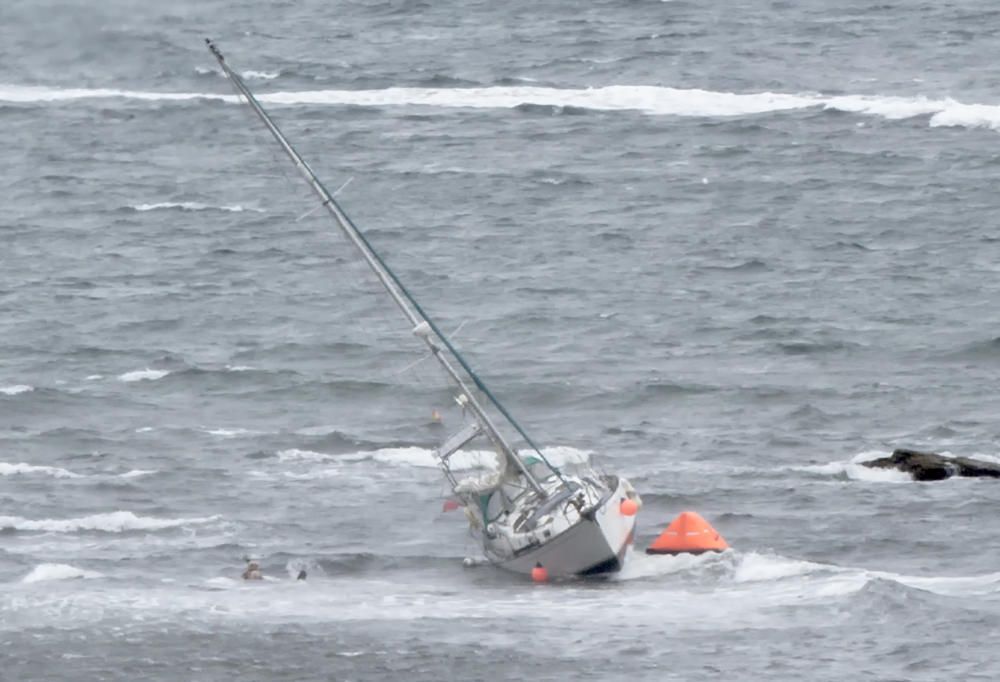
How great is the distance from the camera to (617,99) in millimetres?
120750

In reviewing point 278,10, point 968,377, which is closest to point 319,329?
point 968,377

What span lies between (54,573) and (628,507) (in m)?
13.5

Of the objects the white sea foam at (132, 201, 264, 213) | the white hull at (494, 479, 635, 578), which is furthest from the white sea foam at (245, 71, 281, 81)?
the white hull at (494, 479, 635, 578)

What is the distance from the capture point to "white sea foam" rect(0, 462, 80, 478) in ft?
216

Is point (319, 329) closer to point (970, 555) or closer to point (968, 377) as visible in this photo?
point (968, 377)

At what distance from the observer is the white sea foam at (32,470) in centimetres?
6575

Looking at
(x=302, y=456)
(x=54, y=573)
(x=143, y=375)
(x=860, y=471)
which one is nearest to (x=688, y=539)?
(x=860, y=471)

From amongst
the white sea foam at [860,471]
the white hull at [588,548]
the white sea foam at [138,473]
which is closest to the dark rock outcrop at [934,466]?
the white sea foam at [860,471]

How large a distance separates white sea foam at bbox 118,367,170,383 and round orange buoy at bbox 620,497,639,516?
83.7ft

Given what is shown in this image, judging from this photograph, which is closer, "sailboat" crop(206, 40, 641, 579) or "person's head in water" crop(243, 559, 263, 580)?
"sailboat" crop(206, 40, 641, 579)

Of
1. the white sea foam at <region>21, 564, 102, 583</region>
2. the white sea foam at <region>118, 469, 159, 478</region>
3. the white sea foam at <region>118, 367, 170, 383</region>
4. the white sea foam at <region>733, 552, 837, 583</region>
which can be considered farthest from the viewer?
the white sea foam at <region>118, 367, 170, 383</region>

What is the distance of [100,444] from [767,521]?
828 inches

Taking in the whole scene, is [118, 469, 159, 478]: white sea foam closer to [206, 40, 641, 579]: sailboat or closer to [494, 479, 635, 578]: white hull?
[206, 40, 641, 579]: sailboat

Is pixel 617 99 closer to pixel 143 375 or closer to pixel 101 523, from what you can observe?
pixel 143 375
